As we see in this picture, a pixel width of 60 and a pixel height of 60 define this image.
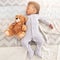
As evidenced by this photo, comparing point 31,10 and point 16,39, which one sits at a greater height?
point 31,10

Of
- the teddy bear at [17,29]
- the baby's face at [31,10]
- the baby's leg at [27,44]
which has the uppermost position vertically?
the baby's face at [31,10]

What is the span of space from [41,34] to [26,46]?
16 centimetres

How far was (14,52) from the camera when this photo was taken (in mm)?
1319

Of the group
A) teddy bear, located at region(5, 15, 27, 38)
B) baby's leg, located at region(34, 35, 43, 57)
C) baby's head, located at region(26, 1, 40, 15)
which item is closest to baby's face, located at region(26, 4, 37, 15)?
baby's head, located at region(26, 1, 40, 15)

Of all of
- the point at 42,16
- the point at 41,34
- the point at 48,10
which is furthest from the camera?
the point at 48,10

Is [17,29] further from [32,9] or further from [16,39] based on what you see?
[32,9]

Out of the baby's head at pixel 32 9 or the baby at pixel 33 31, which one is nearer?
the baby at pixel 33 31

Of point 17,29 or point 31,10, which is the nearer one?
point 17,29

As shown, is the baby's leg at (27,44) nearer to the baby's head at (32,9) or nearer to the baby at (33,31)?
the baby at (33,31)

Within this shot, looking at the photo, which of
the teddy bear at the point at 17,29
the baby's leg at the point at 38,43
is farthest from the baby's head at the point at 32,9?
the baby's leg at the point at 38,43

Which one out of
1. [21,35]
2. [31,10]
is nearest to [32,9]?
[31,10]

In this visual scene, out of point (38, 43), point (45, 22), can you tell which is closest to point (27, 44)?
point (38, 43)

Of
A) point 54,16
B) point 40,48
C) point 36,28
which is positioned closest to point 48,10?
point 54,16

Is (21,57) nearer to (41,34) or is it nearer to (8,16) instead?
(41,34)
